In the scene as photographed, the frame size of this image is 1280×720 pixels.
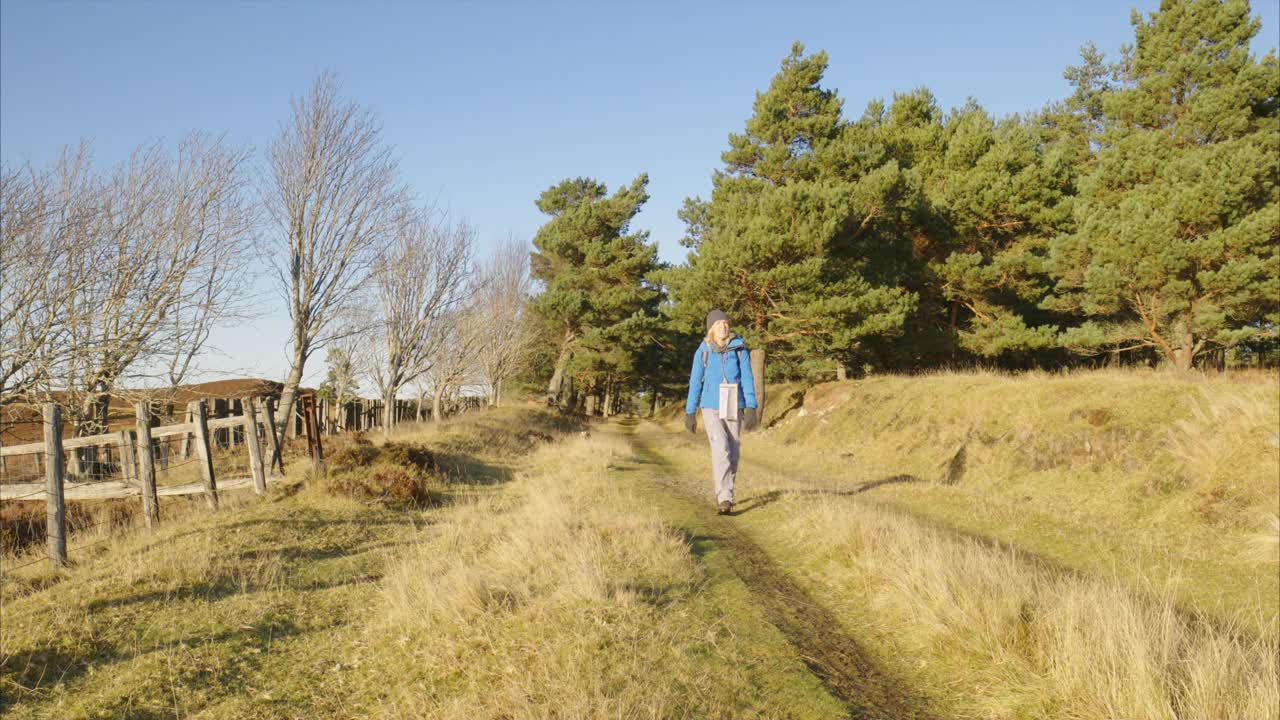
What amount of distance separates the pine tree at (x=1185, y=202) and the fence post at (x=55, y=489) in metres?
21.9

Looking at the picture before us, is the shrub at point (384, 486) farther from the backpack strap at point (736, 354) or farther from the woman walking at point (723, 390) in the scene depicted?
the backpack strap at point (736, 354)

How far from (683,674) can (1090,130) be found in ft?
147

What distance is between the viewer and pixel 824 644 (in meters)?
4.47

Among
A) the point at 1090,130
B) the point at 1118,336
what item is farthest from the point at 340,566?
the point at 1090,130

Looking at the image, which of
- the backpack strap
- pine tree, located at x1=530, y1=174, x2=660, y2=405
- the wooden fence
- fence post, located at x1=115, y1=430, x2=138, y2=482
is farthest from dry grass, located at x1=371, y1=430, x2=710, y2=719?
pine tree, located at x1=530, y1=174, x2=660, y2=405

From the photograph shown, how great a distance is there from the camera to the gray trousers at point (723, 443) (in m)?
8.10

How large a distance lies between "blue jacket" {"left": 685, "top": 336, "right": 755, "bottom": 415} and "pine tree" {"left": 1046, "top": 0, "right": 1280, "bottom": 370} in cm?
1498

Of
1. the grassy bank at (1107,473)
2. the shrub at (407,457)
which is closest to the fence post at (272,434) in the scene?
the shrub at (407,457)

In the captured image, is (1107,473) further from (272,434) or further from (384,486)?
(272,434)

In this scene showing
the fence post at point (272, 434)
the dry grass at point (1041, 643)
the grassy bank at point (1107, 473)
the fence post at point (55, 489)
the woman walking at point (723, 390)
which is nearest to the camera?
the dry grass at point (1041, 643)

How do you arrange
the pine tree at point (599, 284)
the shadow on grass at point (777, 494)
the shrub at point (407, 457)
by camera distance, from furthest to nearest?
the pine tree at point (599, 284) → the shrub at point (407, 457) → the shadow on grass at point (777, 494)

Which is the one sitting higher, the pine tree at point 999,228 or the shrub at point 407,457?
the pine tree at point 999,228

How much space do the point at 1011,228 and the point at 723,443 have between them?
22.4m

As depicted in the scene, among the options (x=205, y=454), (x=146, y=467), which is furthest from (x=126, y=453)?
(x=205, y=454)
